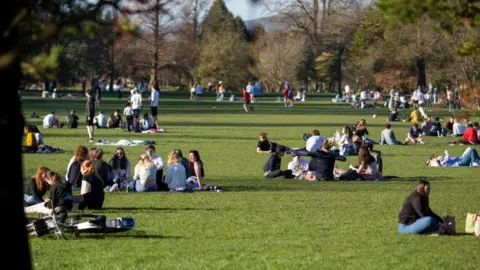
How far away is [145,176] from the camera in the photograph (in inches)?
813

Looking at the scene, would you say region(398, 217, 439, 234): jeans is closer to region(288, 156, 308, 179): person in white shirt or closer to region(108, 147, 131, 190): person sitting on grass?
region(108, 147, 131, 190): person sitting on grass

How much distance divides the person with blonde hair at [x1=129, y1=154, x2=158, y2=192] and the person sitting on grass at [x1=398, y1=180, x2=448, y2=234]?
23.1ft

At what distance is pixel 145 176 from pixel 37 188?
4.12 metres

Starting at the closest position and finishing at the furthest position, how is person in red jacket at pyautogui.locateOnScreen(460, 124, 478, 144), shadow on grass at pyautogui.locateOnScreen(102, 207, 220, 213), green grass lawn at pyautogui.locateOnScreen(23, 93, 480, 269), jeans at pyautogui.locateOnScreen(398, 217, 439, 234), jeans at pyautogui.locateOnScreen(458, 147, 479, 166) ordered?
green grass lawn at pyautogui.locateOnScreen(23, 93, 480, 269) → jeans at pyautogui.locateOnScreen(398, 217, 439, 234) → shadow on grass at pyautogui.locateOnScreen(102, 207, 220, 213) → jeans at pyautogui.locateOnScreen(458, 147, 479, 166) → person in red jacket at pyautogui.locateOnScreen(460, 124, 478, 144)

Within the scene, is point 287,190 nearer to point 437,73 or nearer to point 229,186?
point 229,186

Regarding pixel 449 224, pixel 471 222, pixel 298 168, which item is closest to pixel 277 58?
pixel 298 168

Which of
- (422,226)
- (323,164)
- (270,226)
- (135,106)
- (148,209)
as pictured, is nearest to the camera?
(422,226)

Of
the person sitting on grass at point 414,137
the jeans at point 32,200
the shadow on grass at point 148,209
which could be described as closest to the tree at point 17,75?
the jeans at point 32,200

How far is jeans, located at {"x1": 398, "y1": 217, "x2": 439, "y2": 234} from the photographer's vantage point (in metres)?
14.7

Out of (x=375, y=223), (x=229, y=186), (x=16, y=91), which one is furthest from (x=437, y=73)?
(x=16, y=91)

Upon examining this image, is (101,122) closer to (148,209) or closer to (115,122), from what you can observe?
(115,122)

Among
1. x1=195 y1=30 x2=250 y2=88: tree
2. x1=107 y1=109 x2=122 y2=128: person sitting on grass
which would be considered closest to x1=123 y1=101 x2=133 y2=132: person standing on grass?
x1=107 y1=109 x2=122 y2=128: person sitting on grass

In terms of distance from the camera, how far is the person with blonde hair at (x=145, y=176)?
20438mm

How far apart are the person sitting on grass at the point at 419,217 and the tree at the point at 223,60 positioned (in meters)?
90.2
